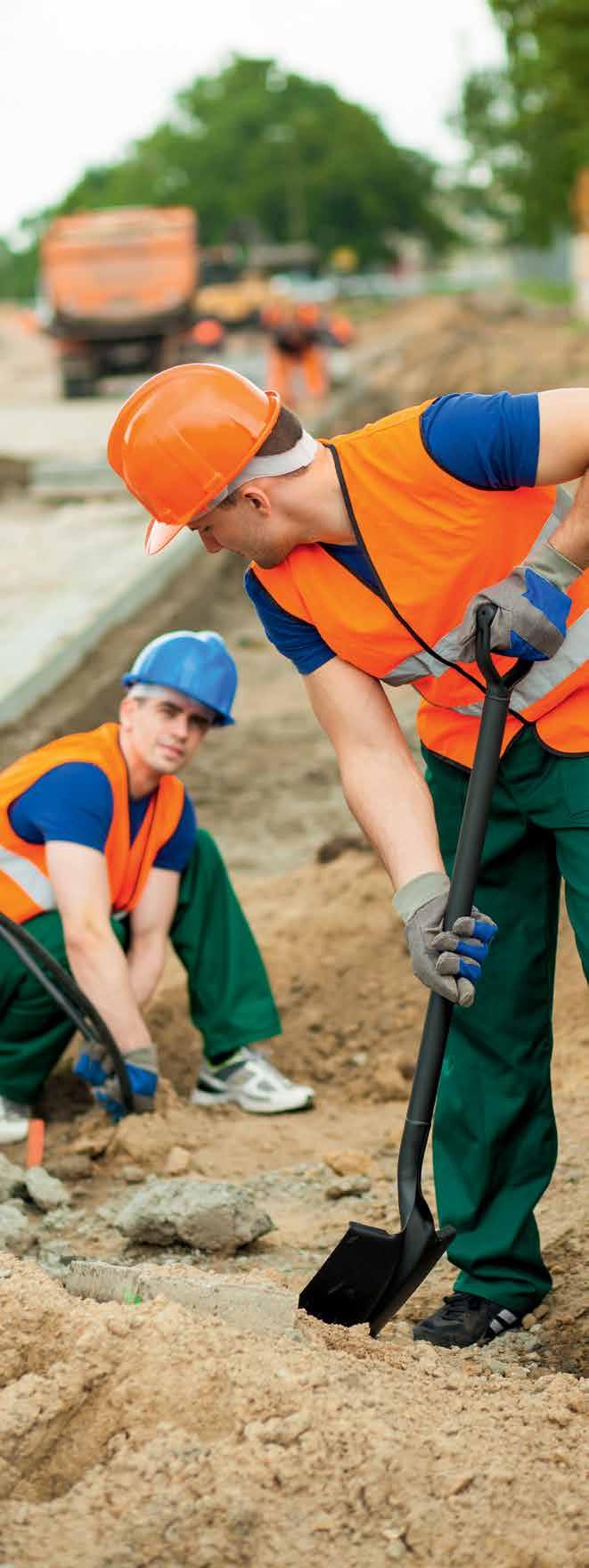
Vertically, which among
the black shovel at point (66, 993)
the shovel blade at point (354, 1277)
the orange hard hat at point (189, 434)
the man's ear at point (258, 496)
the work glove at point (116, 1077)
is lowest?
the work glove at point (116, 1077)

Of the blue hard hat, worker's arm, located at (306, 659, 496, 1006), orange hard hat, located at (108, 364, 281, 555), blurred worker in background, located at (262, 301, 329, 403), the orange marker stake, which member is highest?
orange hard hat, located at (108, 364, 281, 555)

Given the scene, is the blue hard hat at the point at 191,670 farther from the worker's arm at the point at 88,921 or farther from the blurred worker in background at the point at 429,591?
the blurred worker in background at the point at 429,591

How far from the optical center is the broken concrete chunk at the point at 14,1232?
12.4 feet

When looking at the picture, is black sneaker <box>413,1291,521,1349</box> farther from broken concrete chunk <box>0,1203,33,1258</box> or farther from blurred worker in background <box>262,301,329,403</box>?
blurred worker in background <box>262,301,329,403</box>

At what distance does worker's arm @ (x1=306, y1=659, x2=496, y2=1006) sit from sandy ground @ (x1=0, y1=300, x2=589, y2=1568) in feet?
2.33

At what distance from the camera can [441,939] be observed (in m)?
3.07

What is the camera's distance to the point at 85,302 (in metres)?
24.4

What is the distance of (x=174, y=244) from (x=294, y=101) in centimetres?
7062

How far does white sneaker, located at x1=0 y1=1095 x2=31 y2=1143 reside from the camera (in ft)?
15.1

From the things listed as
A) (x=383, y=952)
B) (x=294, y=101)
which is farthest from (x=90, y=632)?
(x=294, y=101)

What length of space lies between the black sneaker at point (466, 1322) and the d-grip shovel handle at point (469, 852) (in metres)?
0.36

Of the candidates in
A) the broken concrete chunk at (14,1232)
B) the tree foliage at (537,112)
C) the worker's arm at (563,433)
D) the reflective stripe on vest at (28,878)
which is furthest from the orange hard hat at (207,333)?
the worker's arm at (563,433)

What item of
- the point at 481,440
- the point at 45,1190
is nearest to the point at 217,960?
→ the point at 45,1190

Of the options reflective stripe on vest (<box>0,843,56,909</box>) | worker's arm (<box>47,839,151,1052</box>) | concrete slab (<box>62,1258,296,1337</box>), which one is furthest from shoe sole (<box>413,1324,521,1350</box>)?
reflective stripe on vest (<box>0,843,56,909</box>)
